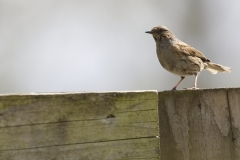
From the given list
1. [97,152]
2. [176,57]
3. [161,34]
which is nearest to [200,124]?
[97,152]

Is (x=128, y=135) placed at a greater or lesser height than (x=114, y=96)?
lesser

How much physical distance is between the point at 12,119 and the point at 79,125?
1.12 feet

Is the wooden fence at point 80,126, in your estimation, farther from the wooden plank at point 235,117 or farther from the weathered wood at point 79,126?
the wooden plank at point 235,117

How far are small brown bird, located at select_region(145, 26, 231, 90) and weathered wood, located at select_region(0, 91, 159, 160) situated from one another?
474 cm

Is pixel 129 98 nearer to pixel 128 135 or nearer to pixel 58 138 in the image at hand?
pixel 128 135

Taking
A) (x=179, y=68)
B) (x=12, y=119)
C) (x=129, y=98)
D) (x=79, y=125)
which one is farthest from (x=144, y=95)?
(x=179, y=68)

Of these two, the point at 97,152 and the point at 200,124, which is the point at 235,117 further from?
the point at 97,152

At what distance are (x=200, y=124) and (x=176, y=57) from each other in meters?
4.36

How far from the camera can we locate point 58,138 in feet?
8.68

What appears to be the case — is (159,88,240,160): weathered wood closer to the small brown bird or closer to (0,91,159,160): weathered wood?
(0,91,159,160): weathered wood

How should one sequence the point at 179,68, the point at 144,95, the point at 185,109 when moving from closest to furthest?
the point at 144,95 < the point at 185,109 < the point at 179,68

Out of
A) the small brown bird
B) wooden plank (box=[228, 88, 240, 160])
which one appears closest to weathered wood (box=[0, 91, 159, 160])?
wooden plank (box=[228, 88, 240, 160])

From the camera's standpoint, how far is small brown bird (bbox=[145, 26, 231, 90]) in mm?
7621

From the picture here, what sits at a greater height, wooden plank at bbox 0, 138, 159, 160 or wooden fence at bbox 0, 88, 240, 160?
wooden fence at bbox 0, 88, 240, 160
